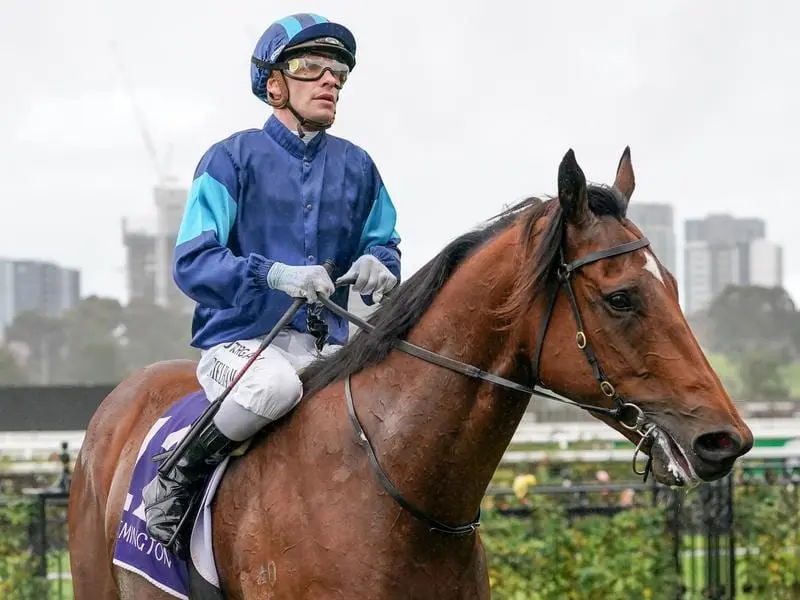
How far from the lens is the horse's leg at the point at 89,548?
161 inches

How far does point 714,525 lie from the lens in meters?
6.93

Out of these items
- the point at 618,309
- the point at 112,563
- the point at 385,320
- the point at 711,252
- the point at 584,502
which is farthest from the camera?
the point at 711,252

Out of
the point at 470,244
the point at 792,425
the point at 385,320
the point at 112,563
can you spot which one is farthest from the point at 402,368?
the point at 792,425

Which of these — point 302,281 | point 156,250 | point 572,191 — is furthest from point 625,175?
point 156,250

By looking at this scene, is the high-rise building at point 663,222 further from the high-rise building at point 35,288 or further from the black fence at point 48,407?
the high-rise building at point 35,288

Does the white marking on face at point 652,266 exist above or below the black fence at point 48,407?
above

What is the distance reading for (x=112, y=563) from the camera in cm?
397

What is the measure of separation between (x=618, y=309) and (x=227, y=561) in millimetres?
1346

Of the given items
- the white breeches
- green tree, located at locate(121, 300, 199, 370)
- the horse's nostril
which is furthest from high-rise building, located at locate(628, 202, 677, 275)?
the horse's nostril

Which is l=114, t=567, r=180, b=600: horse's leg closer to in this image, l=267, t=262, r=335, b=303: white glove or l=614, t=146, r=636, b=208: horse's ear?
l=267, t=262, r=335, b=303: white glove

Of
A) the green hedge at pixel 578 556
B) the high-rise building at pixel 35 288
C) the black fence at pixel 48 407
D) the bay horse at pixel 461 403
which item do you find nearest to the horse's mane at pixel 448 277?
the bay horse at pixel 461 403

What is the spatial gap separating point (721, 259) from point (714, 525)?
14972mm

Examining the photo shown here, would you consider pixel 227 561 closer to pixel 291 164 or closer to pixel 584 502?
pixel 291 164

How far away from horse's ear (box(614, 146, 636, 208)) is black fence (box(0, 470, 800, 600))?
3994 millimetres
